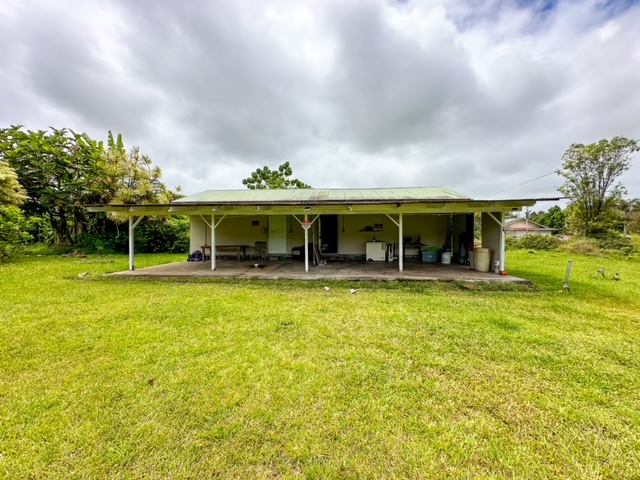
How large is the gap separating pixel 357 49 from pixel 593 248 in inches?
649

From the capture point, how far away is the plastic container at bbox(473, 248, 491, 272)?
7602mm

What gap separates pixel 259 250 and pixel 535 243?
18.4m

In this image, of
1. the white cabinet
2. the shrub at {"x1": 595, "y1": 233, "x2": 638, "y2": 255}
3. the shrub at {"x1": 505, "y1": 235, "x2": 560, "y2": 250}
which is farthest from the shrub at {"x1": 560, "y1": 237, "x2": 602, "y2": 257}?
the white cabinet

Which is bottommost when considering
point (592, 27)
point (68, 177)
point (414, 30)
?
point (68, 177)

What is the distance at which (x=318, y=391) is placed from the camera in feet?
7.72

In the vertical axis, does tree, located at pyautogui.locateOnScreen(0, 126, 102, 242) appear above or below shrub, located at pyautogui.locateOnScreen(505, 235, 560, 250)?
above

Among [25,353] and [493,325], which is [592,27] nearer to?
[493,325]

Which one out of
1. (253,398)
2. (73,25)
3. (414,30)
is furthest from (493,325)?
(73,25)

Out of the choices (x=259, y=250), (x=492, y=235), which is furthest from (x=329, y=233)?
(x=492, y=235)

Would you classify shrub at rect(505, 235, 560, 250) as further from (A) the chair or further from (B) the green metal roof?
(A) the chair

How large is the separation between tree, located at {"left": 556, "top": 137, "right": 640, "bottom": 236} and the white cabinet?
17369 mm

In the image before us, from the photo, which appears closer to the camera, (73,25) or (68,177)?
(73,25)

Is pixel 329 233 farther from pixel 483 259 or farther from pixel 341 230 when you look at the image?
pixel 483 259

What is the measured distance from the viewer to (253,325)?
3.92 meters
